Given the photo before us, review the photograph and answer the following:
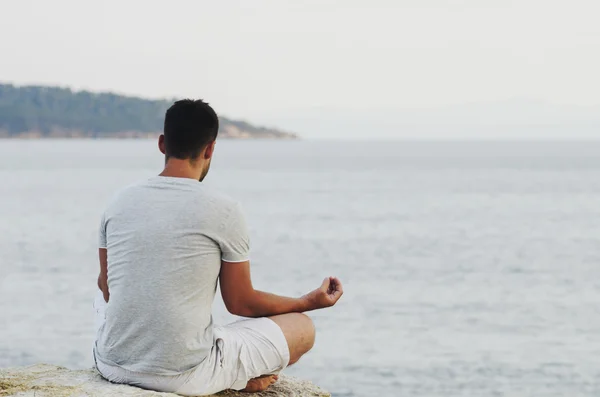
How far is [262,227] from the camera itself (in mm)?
36125

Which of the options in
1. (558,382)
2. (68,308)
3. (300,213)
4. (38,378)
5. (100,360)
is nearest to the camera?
(100,360)

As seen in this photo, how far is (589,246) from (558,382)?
19.0m

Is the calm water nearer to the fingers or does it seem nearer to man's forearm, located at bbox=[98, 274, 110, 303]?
the fingers

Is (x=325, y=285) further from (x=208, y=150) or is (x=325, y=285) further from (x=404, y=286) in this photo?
(x=404, y=286)

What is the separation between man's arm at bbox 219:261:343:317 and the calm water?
7.30 m

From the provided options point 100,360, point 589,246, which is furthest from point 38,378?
point 589,246

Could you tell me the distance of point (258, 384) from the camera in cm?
487

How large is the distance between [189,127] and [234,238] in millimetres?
568

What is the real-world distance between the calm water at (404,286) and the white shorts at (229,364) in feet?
23.9

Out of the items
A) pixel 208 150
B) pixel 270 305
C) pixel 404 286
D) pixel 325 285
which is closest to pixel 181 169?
pixel 208 150

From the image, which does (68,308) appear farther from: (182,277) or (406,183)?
(406,183)

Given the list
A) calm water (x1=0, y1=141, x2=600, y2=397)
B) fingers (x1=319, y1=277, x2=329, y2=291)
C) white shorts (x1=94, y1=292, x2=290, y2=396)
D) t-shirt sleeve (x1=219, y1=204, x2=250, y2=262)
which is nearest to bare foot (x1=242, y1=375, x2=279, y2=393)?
white shorts (x1=94, y1=292, x2=290, y2=396)

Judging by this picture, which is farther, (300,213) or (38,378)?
(300,213)

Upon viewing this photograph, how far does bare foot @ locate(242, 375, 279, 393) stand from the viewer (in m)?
4.84
